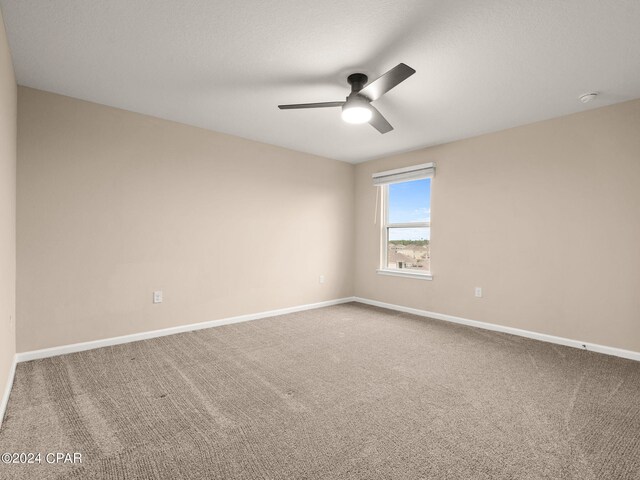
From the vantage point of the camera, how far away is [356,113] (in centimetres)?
245

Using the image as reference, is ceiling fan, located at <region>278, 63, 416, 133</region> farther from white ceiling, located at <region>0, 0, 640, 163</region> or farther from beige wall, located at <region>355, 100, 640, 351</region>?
beige wall, located at <region>355, 100, 640, 351</region>

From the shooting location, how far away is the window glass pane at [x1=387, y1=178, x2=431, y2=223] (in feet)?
14.9

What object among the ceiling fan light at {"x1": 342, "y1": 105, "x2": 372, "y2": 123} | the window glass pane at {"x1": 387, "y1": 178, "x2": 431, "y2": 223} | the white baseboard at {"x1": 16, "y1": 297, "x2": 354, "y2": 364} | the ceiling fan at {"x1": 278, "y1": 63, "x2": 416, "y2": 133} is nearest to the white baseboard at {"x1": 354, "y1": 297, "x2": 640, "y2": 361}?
the window glass pane at {"x1": 387, "y1": 178, "x2": 431, "y2": 223}

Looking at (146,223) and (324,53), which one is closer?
(324,53)

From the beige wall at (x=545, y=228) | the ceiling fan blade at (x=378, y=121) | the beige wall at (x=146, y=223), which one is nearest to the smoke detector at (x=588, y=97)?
the beige wall at (x=545, y=228)

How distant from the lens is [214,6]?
5.88 ft

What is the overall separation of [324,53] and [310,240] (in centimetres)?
291

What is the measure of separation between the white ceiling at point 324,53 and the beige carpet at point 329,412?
2.29 meters

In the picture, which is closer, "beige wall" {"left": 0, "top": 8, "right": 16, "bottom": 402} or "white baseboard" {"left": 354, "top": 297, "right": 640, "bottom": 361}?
"beige wall" {"left": 0, "top": 8, "right": 16, "bottom": 402}

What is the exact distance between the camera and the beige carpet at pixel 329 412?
1.50m

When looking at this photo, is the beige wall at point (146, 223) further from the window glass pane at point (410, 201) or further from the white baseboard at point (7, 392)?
the window glass pane at point (410, 201)

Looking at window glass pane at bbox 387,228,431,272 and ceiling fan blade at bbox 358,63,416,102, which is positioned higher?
ceiling fan blade at bbox 358,63,416,102

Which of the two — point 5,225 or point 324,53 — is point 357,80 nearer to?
point 324,53

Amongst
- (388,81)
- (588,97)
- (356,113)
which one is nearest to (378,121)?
(356,113)
